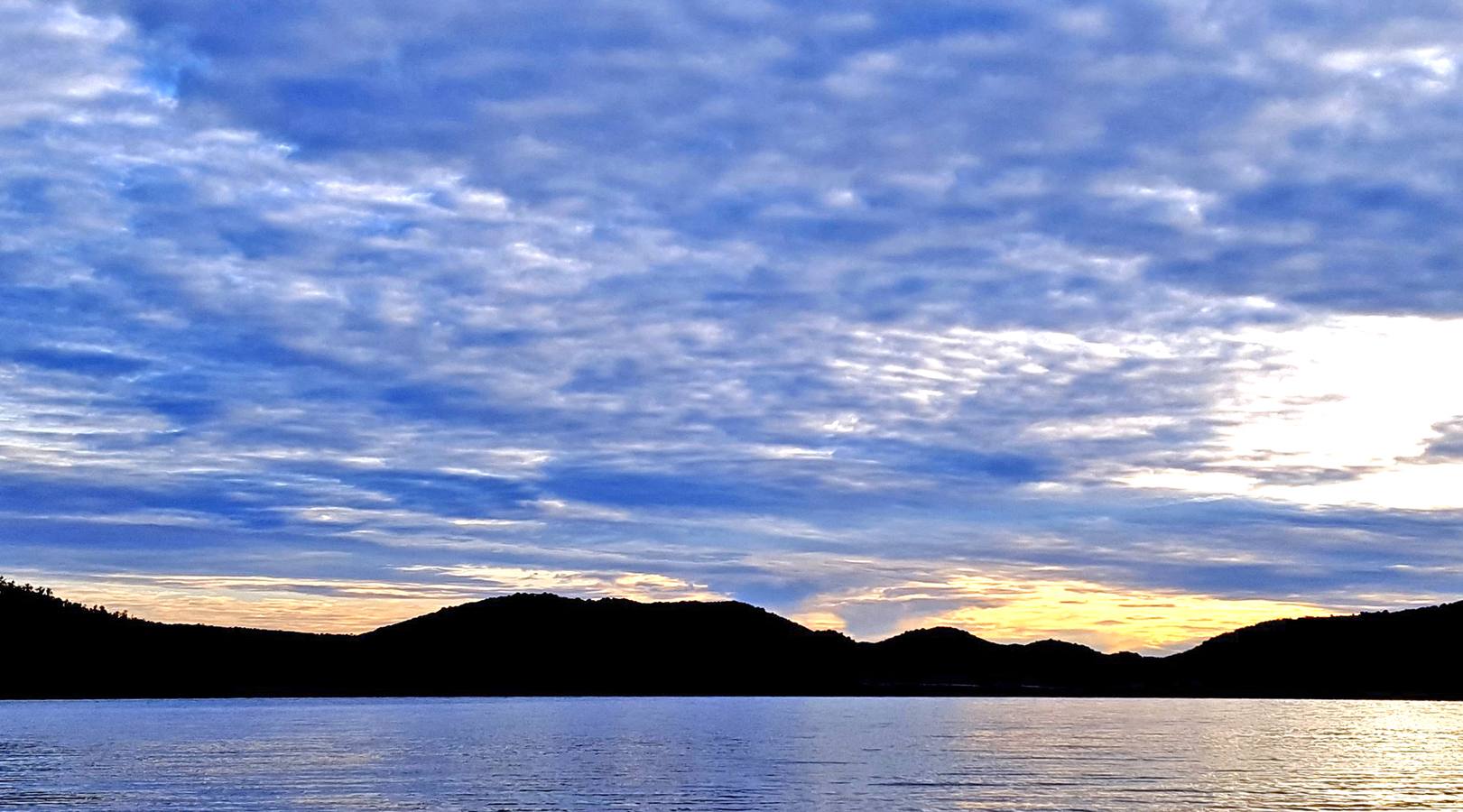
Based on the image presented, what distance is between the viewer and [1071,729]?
464 ft

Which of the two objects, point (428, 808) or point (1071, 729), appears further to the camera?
point (1071, 729)

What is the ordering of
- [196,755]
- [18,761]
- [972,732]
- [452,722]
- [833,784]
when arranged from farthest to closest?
[452,722] → [972,732] → [196,755] → [18,761] → [833,784]

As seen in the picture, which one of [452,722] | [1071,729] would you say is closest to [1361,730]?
[1071,729]

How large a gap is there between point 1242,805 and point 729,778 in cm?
2626

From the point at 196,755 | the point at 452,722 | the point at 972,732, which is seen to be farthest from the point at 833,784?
the point at 452,722

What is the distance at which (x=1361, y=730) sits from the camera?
142 metres

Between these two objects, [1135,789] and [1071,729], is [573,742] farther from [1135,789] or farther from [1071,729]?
[1135,789]

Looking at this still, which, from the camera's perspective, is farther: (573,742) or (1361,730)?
(1361,730)

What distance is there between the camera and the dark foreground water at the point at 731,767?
6322 cm

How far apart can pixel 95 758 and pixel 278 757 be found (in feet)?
41.0

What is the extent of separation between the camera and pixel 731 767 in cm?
8550

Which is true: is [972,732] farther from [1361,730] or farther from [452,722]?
[452,722]

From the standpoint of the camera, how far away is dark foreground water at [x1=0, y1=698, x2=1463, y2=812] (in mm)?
63219

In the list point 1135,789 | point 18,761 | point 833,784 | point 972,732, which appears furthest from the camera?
point 972,732
